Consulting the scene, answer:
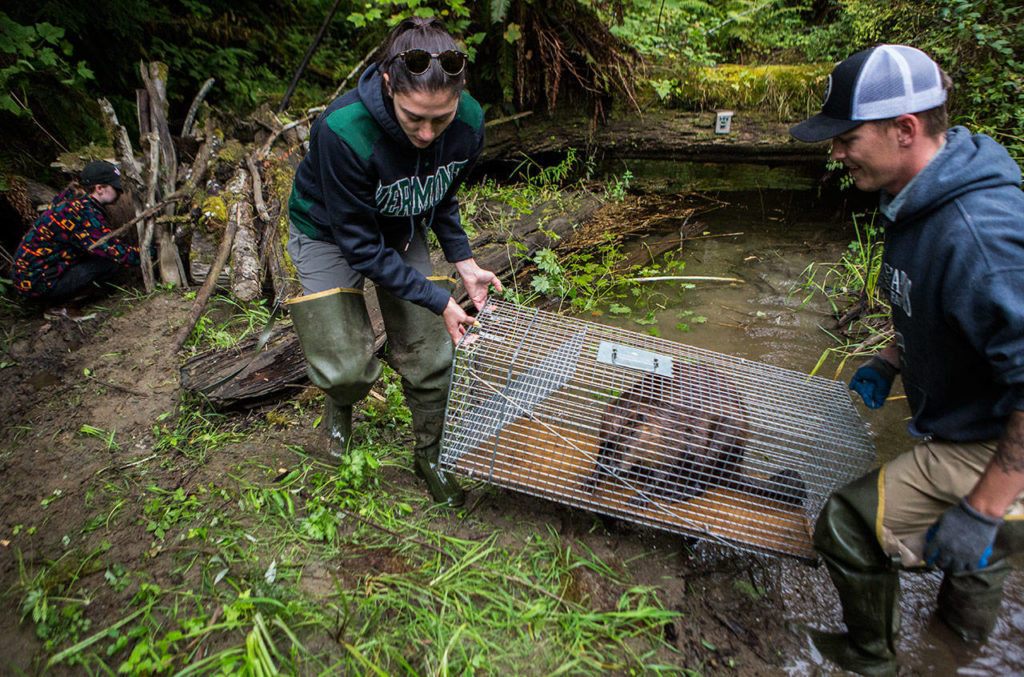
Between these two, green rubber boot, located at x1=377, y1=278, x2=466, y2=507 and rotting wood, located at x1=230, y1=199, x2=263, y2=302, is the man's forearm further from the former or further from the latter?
rotting wood, located at x1=230, y1=199, x2=263, y2=302

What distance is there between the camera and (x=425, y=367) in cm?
255

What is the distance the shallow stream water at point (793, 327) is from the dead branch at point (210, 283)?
305cm

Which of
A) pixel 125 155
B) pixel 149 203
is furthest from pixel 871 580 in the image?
pixel 125 155

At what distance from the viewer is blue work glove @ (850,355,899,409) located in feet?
7.63

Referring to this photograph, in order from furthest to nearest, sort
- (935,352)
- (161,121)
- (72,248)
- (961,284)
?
1. (161,121)
2. (72,248)
3. (935,352)
4. (961,284)

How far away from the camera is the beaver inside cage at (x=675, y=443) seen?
2.30 metres

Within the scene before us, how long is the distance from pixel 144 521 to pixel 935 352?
10.6ft

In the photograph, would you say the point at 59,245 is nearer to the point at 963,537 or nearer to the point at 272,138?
the point at 272,138

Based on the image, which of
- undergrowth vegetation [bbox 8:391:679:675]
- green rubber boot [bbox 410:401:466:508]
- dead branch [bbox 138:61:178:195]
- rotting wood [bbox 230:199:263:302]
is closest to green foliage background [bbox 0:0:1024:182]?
dead branch [bbox 138:61:178:195]

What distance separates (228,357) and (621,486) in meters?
2.44

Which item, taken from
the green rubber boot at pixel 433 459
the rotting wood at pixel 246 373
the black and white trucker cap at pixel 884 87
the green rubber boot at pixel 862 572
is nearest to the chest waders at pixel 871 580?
the green rubber boot at pixel 862 572

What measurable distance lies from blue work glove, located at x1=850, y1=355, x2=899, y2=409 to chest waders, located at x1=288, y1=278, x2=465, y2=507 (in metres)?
1.87

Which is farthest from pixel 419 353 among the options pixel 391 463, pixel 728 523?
pixel 728 523

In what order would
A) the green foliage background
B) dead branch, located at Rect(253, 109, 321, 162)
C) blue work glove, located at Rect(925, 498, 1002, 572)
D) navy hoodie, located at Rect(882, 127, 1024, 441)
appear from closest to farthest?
1. navy hoodie, located at Rect(882, 127, 1024, 441)
2. blue work glove, located at Rect(925, 498, 1002, 572)
3. the green foliage background
4. dead branch, located at Rect(253, 109, 321, 162)
